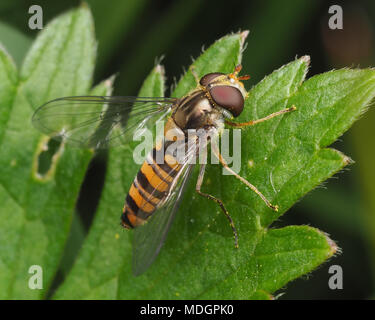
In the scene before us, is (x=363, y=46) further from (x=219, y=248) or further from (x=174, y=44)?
(x=219, y=248)

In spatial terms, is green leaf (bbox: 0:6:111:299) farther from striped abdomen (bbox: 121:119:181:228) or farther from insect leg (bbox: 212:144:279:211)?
insect leg (bbox: 212:144:279:211)

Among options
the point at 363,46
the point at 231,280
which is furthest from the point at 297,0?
the point at 231,280

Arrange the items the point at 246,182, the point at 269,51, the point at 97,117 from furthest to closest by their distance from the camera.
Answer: the point at 269,51 → the point at 97,117 → the point at 246,182

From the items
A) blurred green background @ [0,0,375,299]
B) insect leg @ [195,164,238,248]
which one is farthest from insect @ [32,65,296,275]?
blurred green background @ [0,0,375,299]

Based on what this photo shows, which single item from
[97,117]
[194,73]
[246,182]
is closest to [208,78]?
[194,73]

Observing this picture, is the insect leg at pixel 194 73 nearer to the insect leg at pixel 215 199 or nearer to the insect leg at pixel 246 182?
the insect leg at pixel 246 182

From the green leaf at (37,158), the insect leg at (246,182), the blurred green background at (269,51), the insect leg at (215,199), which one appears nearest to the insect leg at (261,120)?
the insect leg at (246,182)

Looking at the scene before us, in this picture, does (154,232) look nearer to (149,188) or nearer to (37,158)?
(149,188)
